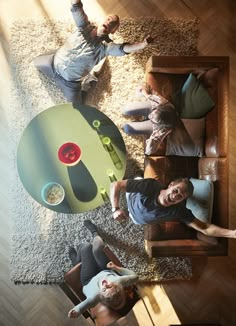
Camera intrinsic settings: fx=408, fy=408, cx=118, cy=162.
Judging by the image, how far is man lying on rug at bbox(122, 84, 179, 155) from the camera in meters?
2.86

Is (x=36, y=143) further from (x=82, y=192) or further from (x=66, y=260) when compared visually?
(x=66, y=260)

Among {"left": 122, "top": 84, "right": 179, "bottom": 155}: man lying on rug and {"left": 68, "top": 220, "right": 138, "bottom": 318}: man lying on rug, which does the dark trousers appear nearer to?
{"left": 68, "top": 220, "right": 138, "bottom": 318}: man lying on rug

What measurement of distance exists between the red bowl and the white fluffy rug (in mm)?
591

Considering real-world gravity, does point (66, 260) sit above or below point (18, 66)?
below

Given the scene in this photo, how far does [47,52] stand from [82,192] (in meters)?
1.27

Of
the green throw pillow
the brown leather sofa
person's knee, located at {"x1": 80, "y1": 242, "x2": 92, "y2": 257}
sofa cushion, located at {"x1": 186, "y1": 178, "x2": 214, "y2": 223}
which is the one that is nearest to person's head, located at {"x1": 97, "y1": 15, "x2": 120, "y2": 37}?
the brown leather sofa

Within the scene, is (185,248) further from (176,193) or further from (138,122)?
(138,122)

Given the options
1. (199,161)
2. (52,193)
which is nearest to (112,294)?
(52,193)

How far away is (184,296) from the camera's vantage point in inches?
133

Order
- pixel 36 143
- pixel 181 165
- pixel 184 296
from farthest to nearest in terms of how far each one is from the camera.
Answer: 1. pixel 184 296
2. pixel 181 165
3. pixel 36 143

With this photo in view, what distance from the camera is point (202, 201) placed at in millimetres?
2879

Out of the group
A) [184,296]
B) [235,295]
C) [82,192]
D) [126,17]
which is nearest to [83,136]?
[82,192]

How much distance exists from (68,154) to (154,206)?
72 cm

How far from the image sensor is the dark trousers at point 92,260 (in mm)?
2956
